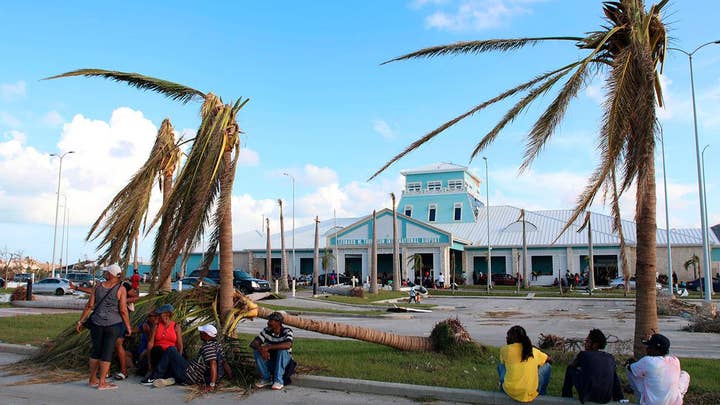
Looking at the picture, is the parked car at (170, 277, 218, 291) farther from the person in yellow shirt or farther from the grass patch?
the person in yellow shirt

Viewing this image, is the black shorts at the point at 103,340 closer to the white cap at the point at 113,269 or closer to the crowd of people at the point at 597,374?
the white cap at the point at 113,269

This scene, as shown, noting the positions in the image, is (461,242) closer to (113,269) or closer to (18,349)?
(18,349)

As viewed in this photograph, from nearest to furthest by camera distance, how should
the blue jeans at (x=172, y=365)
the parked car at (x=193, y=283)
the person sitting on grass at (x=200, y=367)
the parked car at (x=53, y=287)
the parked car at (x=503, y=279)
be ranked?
1. the person sitting on grass at (x=200, y=367)
2. the blue jeans at (x=172, y=365)
3. the parked car at (x=193, y=283)
4. the parked car at (x=53, y=287)
5. the parked car at (x=503, y=279)

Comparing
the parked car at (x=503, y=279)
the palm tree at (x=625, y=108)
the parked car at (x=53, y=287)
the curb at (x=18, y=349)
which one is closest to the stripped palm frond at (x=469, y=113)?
the palm tree at (x=625, y=108)

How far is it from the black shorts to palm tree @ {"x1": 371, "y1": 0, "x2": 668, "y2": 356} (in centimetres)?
427

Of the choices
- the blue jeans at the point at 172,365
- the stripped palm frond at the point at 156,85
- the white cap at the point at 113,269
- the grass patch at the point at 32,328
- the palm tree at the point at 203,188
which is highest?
the stripped palm frond at the point at 156,85

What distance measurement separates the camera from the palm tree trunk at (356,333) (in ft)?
30.5

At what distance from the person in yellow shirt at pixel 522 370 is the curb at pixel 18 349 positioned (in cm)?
852

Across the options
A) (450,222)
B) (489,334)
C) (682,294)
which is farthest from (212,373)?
(450,222)

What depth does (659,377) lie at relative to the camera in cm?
632

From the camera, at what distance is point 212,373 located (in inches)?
320

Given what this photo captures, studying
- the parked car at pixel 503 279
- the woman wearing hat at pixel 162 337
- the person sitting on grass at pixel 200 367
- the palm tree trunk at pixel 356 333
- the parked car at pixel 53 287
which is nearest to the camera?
the person sitting on grass at pixel 200 367

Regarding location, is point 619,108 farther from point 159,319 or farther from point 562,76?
point 159,319

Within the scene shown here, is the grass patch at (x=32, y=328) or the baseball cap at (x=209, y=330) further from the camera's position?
the grass patch at (x=32, y=328)
